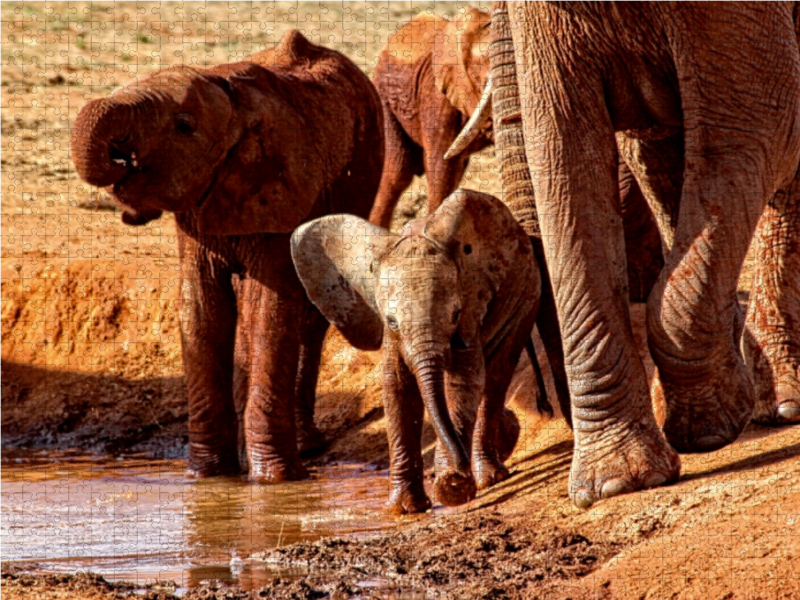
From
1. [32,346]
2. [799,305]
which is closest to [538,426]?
[799,305]

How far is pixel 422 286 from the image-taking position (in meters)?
5.09

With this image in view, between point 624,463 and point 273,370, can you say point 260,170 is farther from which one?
point 624,463

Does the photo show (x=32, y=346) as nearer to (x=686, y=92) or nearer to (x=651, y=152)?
(x=651, y=152)

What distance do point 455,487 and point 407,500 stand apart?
0.47 meters

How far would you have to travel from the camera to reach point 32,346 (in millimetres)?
8383

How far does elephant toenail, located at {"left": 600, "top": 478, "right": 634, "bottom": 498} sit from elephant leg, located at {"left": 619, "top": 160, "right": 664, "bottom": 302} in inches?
95.8

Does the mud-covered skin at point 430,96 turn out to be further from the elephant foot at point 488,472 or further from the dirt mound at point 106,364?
the elephant foot at point 488,472

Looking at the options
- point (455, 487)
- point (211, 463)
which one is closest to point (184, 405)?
point (211, 463)

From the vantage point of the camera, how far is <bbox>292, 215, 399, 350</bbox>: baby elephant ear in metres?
5.52

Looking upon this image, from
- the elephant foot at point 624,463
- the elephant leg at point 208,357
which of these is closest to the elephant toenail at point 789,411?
the elephant foot at point 624,463

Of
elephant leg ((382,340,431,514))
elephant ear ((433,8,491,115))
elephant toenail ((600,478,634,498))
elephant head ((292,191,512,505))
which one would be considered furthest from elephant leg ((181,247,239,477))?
elephant toenail ((600,478,634,498))

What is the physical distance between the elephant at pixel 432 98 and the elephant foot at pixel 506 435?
55.5 inches

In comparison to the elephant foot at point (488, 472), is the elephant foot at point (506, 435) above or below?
above

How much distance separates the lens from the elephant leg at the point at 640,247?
6.69 m
